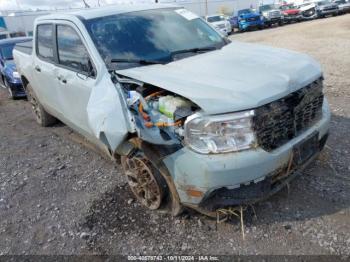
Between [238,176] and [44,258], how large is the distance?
1803 millimetres

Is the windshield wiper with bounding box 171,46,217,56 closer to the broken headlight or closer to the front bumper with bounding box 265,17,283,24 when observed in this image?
the broken headlight

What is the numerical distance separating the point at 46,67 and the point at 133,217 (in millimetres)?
2534

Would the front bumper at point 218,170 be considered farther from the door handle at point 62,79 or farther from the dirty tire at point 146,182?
the door handle at point 62,79

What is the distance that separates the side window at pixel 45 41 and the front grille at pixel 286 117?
3.05 meters

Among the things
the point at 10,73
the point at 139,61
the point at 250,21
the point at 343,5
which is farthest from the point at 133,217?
the point at 343,5

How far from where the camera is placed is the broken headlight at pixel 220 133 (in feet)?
7.92

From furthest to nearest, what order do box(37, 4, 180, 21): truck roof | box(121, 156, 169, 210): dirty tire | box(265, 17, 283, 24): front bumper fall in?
box(265, 17, 283, 24): front bumper → box(37, 4, 180, 21): truck roof → box(121, 156, 169, 210): dirty tire

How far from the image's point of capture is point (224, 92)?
8.07ft

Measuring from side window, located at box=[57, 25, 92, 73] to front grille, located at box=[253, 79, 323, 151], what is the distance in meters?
1.86

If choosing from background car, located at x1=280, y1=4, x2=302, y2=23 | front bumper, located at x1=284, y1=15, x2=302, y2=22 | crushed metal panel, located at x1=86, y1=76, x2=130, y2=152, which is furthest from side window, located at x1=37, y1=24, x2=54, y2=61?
front bumper, located at x1=284, y1=15, x2=302, y2=22

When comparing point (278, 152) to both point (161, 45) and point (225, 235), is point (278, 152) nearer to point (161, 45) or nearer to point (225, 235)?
point (225, 235)

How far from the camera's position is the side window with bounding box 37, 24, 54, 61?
14.3 feet

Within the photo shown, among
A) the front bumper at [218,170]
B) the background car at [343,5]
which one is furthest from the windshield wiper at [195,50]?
the background car at [343,5]

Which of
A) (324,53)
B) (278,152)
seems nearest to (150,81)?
(278,152)
